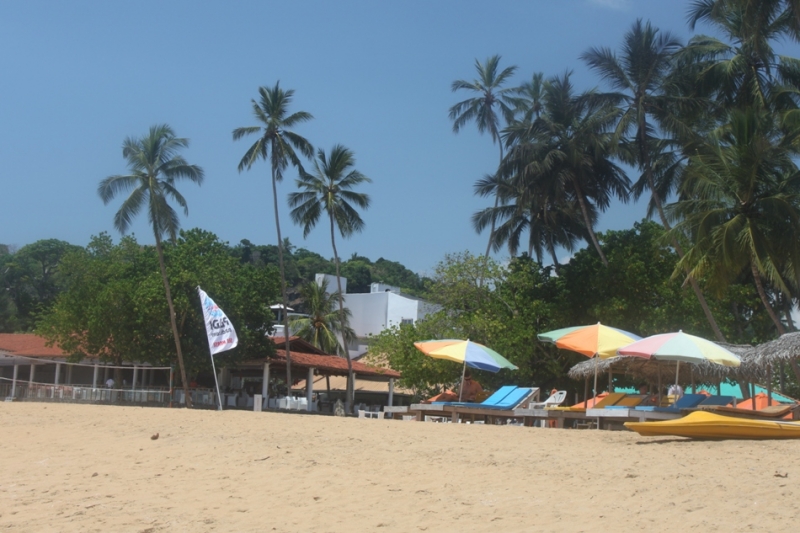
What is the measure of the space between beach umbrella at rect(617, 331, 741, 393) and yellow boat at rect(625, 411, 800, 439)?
2251 mm

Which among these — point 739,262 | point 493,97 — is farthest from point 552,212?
point 739,262

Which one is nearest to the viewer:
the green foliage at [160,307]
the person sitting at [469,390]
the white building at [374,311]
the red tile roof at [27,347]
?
the person sitting at [469,390]

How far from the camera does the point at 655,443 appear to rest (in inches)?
451

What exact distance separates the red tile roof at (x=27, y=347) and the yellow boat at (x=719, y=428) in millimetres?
27925

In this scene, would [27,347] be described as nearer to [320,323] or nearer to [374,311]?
[320,323]

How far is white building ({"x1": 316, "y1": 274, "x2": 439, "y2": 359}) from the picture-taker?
51.8 metres

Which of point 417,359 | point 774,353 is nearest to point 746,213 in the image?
point 774,353

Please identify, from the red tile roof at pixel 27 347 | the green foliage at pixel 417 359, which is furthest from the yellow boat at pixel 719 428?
the red tile roof at pixel 27 347

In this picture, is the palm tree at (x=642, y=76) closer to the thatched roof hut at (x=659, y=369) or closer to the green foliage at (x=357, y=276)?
the thatched roof hut at (x=659, y=369)

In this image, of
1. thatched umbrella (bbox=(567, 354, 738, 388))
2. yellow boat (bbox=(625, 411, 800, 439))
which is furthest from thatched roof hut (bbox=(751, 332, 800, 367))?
yellow boat (bbox=(625, 411, 800, 439))

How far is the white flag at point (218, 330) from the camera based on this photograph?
64.7ft

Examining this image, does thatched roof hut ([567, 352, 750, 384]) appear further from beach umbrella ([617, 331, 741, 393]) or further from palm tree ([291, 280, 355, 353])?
palm tree ([291, 280, 355, 353])

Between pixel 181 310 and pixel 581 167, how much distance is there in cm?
1604

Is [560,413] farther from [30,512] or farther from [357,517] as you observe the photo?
[30,512]
